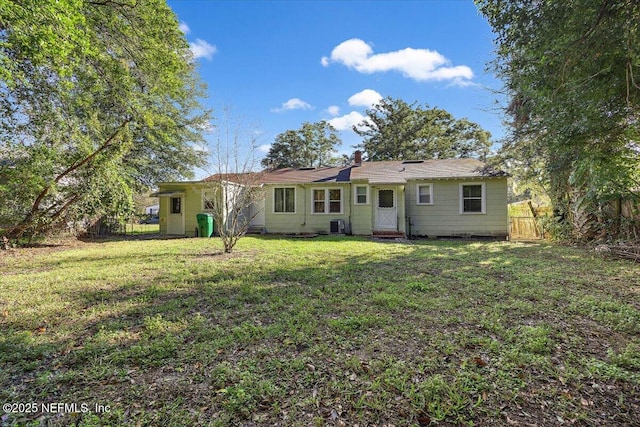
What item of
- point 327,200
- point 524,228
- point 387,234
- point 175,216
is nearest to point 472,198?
point 524,228

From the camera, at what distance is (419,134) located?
27.0 meters

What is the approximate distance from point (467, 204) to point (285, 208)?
27.0ft

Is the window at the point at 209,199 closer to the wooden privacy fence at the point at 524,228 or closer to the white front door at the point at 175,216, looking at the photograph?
the white front door at the point at 175,216

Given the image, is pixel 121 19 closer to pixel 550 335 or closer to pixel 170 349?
pixel 170 349

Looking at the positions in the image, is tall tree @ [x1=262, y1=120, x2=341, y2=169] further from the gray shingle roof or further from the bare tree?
the bare tree

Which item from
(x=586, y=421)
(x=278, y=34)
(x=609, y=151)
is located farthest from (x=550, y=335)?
(x=278, y=34)

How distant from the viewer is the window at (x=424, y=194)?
1280 centimetres

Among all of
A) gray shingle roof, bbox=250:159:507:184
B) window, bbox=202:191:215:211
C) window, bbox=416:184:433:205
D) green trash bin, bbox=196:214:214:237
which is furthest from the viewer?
green trash bin, bbox=196:214:214:237

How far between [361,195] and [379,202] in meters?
0.87

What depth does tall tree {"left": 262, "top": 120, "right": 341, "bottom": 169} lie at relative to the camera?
32.8 meters

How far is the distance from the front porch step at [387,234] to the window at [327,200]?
6.90 ft

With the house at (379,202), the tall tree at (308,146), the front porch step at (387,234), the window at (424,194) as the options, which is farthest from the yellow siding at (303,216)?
the tall tree at (308,146)

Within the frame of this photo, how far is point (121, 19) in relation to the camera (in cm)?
716

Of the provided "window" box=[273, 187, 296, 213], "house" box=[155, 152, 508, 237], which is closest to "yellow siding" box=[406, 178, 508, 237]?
"house" box=[155, 152, 508, 237]
